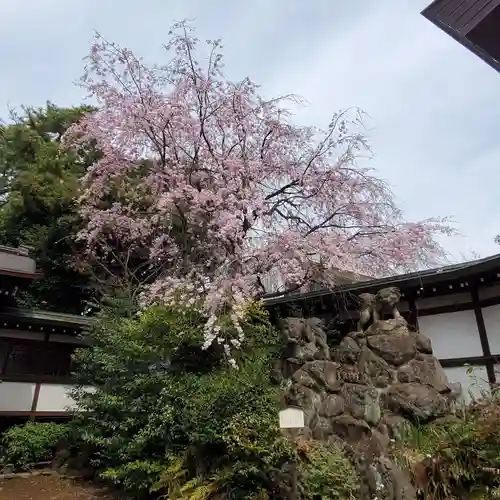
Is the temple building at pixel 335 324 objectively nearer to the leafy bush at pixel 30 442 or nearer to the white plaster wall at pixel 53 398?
the white plaster wall at pixel 53 398

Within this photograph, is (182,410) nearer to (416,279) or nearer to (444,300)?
(416,279)

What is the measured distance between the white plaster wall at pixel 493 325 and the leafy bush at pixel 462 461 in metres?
2.35

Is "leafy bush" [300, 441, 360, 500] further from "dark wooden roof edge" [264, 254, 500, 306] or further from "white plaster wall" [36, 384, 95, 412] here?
"white plaster wall" [36, 384, 95, 412]

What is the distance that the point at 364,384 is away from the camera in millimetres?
8719

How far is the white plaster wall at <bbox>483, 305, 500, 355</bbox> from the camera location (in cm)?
927

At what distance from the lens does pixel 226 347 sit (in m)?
8.46

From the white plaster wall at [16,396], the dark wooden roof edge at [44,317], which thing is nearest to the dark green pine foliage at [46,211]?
the dark wooden roof edge at [44,317]

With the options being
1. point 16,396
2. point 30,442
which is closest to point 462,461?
point 30,442

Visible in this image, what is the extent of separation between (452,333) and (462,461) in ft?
12.4

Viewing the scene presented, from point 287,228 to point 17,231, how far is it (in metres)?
11.7

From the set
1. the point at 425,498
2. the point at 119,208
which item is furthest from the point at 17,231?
the point at 425,498

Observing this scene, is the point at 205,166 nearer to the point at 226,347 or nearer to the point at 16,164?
the point at 226,347

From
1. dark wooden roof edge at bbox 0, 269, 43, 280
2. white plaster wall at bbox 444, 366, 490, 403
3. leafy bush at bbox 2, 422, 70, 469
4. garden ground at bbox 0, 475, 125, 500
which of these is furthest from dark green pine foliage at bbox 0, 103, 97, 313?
white plaster wall at bbox 444, 366, 490, 403

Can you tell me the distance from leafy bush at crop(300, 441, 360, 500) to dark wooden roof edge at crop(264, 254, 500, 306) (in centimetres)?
426
